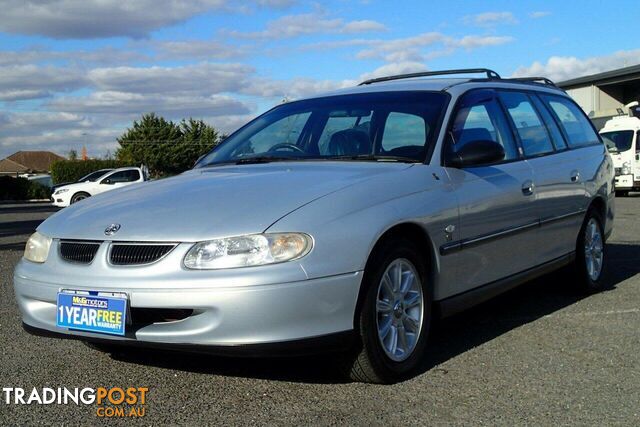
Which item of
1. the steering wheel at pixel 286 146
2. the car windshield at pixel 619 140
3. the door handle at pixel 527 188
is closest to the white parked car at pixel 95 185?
the car windshield at pixel 619 140

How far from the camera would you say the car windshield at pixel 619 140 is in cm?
2252

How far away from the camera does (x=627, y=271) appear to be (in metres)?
7.43

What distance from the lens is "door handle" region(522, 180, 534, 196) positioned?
201 inches

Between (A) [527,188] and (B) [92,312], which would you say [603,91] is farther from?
(B) [92,312]

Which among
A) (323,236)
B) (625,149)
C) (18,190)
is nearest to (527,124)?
(323,236)

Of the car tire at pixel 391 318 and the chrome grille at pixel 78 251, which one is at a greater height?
the chrome grille at pixel 78 251

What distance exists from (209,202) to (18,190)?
42.6 m

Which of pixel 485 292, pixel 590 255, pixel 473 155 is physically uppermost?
pixel 473 155

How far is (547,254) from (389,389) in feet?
7.46

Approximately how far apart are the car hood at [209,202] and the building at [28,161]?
127 metres

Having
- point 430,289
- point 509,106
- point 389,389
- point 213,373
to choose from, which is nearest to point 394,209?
point 430,289

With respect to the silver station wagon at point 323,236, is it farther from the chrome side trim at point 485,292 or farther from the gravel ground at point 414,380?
the gravel ground at point 414,380

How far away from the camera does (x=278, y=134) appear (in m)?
5.16

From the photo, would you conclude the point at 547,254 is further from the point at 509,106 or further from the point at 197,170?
the point at 197,170
